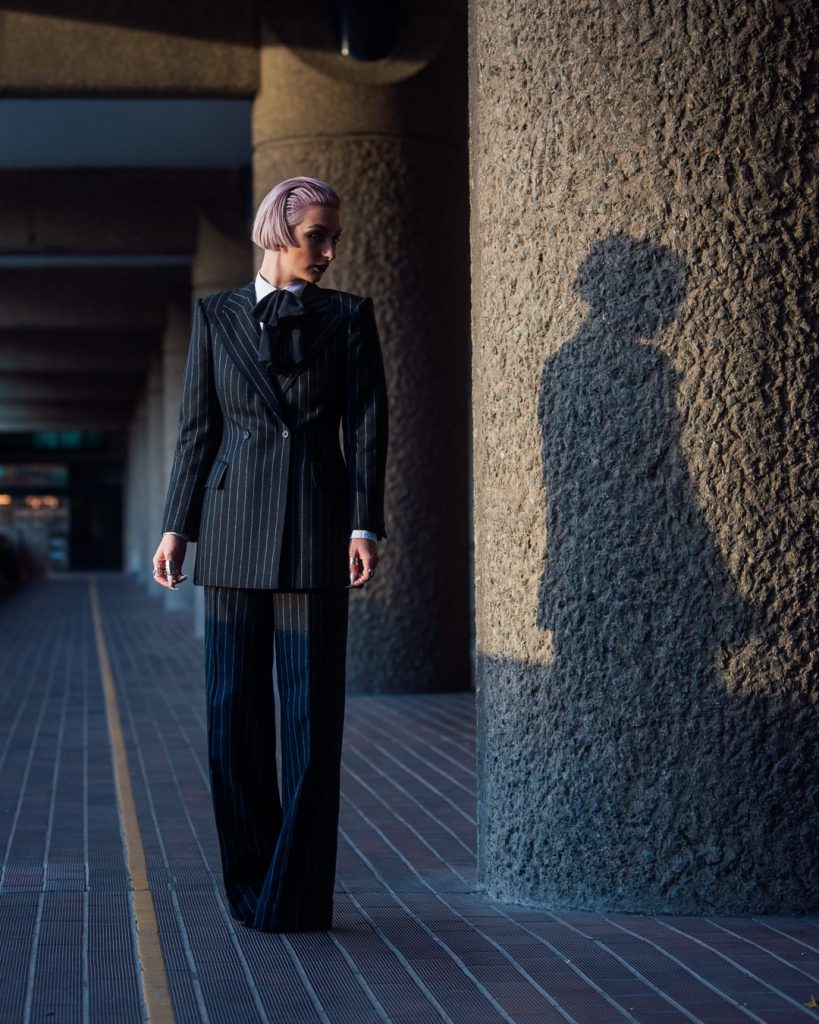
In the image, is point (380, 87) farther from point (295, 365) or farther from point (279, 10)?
point (295, 365)

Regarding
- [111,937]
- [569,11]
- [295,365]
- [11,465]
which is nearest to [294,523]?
[295,365]

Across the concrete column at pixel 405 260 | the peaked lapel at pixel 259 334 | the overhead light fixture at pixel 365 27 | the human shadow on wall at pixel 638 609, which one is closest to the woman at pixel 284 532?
the peaked lapel at pixel 259 334

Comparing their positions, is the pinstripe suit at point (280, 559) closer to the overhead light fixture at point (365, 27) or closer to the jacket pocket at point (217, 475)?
the jacket pocket at point (217, 475)

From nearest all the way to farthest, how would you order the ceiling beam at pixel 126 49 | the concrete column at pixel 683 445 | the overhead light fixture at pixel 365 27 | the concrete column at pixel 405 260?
1. the concrete column at pixel 683 445
2. the overhead light fixture at pixel 365 27
3. the concrete column at pixel 405 260
4. the ceiling beam at pixel 126 49

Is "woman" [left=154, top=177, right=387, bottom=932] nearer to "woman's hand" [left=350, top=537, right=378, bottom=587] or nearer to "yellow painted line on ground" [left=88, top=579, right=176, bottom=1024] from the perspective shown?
"woman's hand" [left=350, top=537, right=378, bottom=587]

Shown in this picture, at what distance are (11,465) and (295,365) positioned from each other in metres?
61.1

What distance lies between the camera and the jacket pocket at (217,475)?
4.38 m

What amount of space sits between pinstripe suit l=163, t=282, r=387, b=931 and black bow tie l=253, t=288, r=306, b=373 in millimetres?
34

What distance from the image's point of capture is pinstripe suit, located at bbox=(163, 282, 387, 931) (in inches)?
170

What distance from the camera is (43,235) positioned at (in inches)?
688

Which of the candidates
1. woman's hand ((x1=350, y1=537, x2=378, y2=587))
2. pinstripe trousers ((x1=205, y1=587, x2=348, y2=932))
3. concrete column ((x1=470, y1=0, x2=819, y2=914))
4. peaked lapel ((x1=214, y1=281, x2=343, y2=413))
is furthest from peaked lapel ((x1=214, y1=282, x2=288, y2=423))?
concrete column ((x1=470, y1=0, x2=819, y2=914))

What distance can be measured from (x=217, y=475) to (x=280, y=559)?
0.29 m

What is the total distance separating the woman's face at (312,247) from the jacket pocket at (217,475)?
0.51m

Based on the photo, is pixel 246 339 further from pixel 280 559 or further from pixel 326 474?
pixel 280 559
